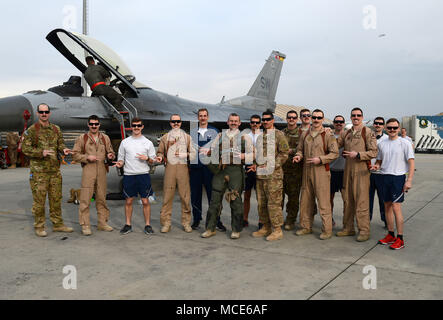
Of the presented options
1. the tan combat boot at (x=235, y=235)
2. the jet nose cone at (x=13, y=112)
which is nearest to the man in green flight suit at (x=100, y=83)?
the jet nose cone at (x=13, y=112)

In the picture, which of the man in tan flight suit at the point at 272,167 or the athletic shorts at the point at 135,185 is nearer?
the man in tan flight suit at the point at 272,167

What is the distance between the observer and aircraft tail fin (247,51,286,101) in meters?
15.2

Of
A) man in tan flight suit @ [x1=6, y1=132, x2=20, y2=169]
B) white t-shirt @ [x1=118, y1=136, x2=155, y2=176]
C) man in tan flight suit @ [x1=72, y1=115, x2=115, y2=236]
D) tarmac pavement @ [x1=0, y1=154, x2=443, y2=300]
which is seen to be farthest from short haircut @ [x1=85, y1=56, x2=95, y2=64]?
man in tan flight suit @ [x1=6, y1=132, x2=20, y2=169]

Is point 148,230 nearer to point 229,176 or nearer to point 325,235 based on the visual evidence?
point 229,176

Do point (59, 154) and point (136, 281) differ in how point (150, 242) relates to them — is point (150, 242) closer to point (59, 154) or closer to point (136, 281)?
point (136, 281)

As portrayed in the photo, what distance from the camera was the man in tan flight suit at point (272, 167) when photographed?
497 centimetres

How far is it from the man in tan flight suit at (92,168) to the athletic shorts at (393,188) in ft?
13.2

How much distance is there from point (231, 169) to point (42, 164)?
111 inches

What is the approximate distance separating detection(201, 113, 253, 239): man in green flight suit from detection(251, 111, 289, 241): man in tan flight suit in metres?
0.19

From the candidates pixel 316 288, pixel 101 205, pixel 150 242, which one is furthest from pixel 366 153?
pixel 101 205

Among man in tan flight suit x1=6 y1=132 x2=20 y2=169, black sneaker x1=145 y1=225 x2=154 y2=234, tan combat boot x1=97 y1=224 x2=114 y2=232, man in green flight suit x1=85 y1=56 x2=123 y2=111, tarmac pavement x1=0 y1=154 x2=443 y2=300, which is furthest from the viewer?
man in tan flight suit x1=6 y1=132 x2=20 y2=169

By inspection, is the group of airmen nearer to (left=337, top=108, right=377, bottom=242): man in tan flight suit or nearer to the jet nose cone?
(left=337, top=108, right=377, bottom=242): man in tan flight suit

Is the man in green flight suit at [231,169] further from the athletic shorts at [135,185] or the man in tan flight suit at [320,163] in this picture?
the athletic shorts at [135,185]
